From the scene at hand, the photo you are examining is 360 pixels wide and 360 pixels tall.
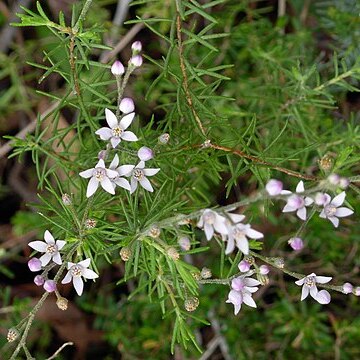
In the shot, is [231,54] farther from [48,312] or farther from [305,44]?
[48,312]

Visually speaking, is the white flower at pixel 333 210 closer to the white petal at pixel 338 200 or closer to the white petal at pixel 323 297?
the white petal at pixel 338 200

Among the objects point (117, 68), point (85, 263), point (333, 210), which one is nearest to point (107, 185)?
point (85, 263)

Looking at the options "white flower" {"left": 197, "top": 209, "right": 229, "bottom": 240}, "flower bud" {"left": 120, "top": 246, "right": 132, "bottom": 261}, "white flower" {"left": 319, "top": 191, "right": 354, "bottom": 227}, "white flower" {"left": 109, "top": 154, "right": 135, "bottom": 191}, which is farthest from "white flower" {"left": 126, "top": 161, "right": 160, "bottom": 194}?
"white flower" {"left": 319, "top": 191, "right": 354, "bottom": 227}

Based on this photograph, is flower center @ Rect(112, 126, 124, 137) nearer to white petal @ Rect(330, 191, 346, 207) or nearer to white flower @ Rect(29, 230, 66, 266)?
white flower @ Rect(29, 230, 66, 266)

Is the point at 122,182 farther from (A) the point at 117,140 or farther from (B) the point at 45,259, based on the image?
(B) the point at 45,259

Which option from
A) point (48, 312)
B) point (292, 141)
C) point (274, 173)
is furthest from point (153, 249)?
point (48, 312)
